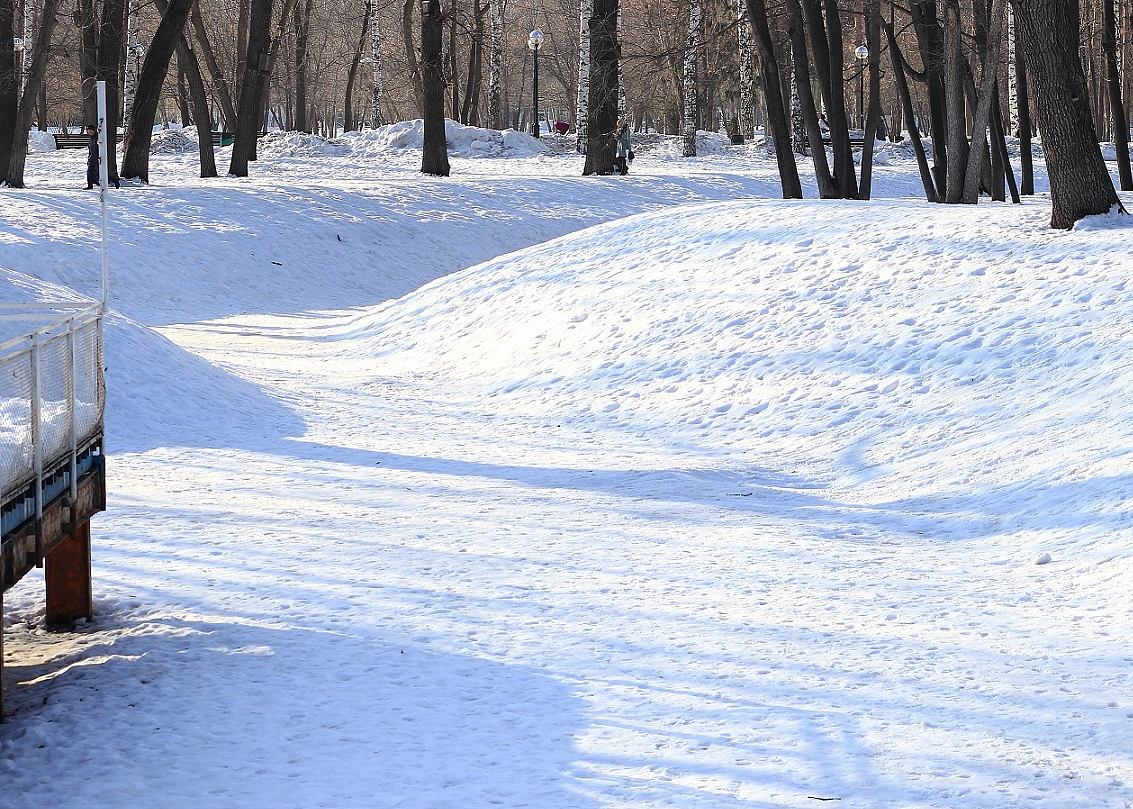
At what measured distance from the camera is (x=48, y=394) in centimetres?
568

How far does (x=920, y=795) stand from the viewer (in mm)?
4348

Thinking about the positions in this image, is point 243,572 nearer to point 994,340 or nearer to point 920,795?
point 920,795

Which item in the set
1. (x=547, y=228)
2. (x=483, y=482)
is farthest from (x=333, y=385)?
(x=547, y=228)

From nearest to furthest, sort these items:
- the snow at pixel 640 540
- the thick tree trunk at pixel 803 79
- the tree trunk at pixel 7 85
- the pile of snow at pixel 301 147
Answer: the snow at pixel 640 540
the thick tree trunk at pixel 803 79
the tree trunk at pixel 7 85
the pile of snow at pixel 301 147

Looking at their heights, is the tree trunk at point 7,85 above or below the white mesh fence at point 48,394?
above

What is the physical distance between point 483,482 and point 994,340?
4412mm

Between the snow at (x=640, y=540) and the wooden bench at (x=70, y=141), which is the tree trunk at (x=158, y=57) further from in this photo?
the wooden bench at (x=70, y=141)

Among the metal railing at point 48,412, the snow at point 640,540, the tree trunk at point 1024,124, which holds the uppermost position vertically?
the tree trunk at point 1024,124

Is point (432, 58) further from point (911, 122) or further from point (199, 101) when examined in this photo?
point (911, 122)

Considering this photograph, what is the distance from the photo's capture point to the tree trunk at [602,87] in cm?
2964

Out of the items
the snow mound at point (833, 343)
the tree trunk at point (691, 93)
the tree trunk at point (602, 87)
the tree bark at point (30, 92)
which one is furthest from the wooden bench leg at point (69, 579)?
the tree trunk at point (691, 93)

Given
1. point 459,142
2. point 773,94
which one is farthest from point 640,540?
point 459,142

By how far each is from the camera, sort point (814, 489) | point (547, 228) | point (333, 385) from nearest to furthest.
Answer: point (814, 489) → point (333, 385) → point (547, 228)

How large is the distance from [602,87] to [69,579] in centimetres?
2516
